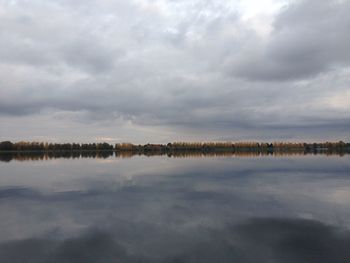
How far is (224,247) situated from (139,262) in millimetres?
2949

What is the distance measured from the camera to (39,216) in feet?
54.9

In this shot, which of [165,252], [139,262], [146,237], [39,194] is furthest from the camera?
[39,194]

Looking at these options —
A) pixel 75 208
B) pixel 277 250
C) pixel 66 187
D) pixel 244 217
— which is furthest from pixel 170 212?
pixel 66 187

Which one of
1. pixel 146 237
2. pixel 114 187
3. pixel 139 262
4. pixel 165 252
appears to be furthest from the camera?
pixel 114 187

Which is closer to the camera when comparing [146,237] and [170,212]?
[146,237]

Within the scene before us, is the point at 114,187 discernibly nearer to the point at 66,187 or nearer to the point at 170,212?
the point at 66,187

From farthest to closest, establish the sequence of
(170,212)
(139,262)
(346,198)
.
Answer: (346,198) → (170,212) → (139,262)

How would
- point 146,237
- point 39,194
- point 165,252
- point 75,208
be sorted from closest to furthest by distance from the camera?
point 165,252 < point 146,237 < point 75,208 < point 39,194

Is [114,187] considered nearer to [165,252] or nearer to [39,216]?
[39,216]

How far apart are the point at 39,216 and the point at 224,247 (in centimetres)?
958

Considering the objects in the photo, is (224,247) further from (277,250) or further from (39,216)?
(39,216)

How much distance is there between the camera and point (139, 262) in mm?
10320

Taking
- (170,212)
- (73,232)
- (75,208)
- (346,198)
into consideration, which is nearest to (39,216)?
(75,208)

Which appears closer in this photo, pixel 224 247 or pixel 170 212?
pixel 224 247
